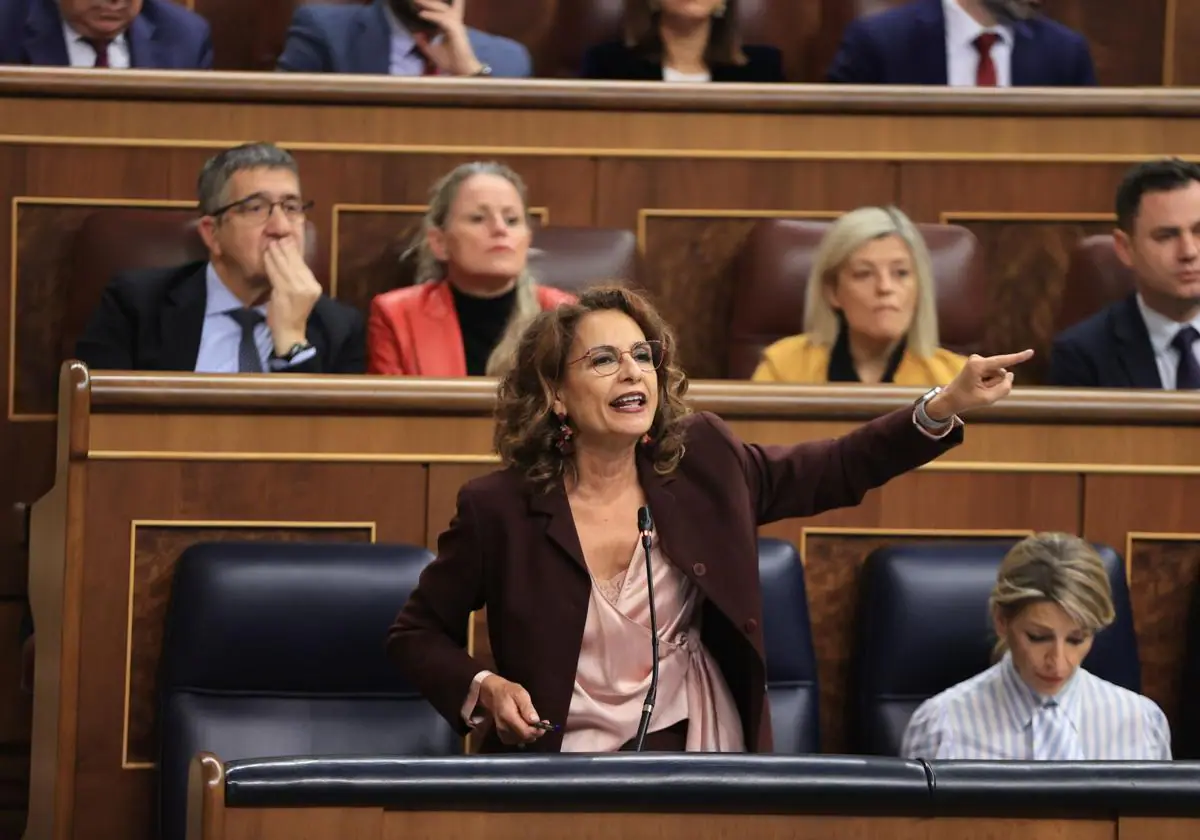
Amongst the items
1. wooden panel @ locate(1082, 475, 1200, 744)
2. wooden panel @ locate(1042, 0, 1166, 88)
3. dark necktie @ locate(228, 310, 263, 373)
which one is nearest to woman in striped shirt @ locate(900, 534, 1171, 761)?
wooden panel @ locate(1082, 475, 1200, 744)

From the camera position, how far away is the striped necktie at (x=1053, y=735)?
1257 millimetres

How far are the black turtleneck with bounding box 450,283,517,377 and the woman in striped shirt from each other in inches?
21.8

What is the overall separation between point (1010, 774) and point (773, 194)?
3.70 feet

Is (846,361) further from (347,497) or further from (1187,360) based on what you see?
(347,497)

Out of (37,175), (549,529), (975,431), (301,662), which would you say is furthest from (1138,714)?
(37,175)

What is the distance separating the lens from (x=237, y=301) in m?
1.65

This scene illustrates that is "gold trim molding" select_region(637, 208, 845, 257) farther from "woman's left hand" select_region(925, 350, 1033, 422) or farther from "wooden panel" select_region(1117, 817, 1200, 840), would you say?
"wooden panel" select_region(1117, 817, 1200, 840)

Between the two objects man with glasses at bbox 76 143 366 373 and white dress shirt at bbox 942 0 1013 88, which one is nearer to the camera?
man with glasses at bbox 76 143 366 373

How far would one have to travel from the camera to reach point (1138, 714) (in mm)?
1272

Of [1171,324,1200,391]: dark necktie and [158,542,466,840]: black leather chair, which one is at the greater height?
[1171,324,1200,391]: dark necktie

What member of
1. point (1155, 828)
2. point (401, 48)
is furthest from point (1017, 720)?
point (401, 48)

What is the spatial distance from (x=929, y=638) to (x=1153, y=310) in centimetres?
49

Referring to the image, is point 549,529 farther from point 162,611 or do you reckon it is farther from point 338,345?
point 338,345

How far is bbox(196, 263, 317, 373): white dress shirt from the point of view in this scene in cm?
163
